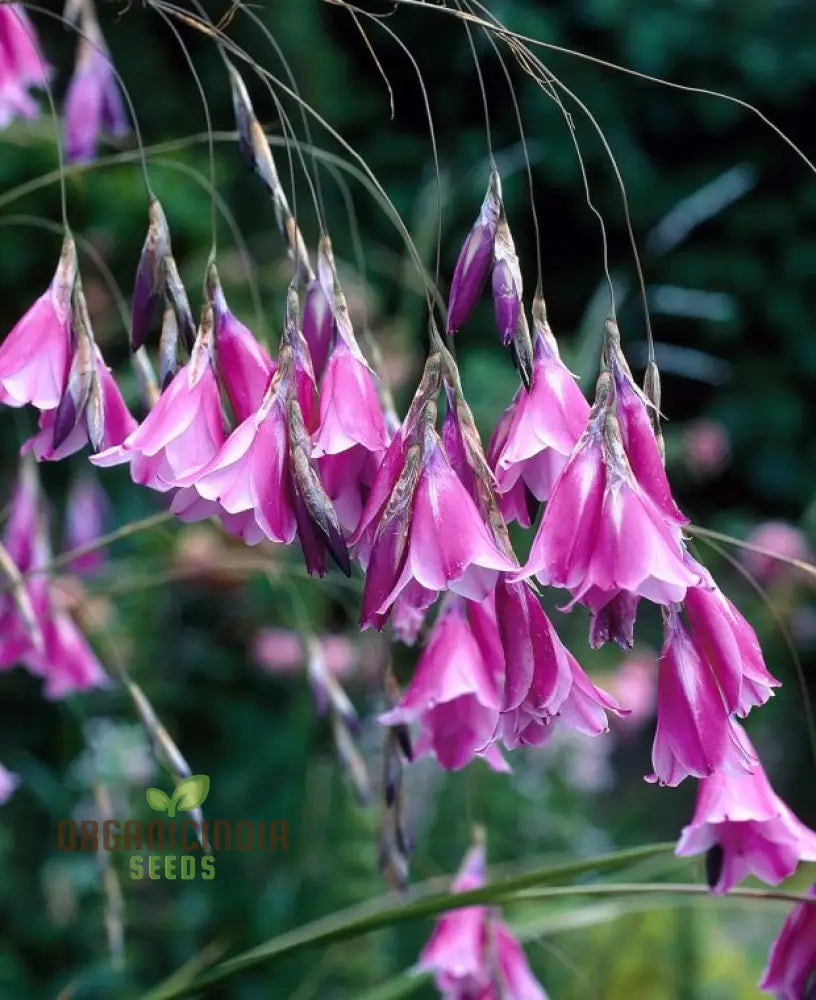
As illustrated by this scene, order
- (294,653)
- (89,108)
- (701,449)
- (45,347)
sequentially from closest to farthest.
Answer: (45,347), (89,108), (294,653), (701,449)

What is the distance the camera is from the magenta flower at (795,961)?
0.61 metres

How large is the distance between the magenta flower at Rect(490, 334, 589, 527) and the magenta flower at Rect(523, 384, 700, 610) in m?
0.02

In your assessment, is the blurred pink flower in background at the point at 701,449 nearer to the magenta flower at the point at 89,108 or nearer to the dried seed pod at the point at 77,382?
the magenta flower at the point at 89,108

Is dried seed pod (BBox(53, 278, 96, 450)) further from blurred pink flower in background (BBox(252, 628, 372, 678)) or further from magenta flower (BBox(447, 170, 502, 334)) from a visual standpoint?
blurred pink flower in background (BBox(252, 628, 372, 678))

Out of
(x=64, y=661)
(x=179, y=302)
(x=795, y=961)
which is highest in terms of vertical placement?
(x=179, y=302)

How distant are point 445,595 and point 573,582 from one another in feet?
0.57

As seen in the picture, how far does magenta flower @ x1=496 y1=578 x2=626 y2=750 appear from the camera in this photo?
0.49 metres

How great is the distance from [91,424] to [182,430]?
6cm

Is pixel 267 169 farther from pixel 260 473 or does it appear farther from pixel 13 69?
Result: pixel 13 69

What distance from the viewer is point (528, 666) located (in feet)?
1.60

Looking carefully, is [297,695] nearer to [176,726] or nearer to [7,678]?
[176,726]

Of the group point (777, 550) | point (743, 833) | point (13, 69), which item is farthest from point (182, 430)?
point (777, 550)

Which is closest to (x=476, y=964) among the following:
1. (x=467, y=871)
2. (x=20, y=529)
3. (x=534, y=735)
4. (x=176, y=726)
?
(x=467, y=871)

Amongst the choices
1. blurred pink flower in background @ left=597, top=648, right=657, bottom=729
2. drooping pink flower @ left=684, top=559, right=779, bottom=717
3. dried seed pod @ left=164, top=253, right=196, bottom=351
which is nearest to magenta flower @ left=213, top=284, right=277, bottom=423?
dried seed pod @ left=164, top=253, right=196, bottom=351
